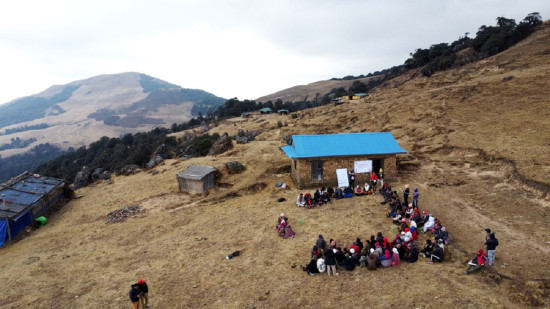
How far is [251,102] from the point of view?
95.2 m

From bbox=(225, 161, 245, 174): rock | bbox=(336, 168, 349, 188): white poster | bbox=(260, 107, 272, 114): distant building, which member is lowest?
bbox=(336, 168, 349, 188): white poster

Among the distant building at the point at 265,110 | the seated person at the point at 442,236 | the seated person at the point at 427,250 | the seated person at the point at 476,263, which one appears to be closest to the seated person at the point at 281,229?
the seated person at the point at 427,250

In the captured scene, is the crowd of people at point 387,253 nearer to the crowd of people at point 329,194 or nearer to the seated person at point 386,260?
the seated person at point 386,260

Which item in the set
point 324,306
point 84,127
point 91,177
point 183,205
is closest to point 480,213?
point 324,306

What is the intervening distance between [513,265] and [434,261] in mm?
2913

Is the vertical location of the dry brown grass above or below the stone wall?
below

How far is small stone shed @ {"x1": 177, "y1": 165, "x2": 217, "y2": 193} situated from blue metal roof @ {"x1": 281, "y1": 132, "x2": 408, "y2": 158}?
7.98 meters

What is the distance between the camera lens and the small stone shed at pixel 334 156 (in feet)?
76.0

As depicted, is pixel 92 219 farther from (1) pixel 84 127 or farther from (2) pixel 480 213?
(1) pixel 84 127

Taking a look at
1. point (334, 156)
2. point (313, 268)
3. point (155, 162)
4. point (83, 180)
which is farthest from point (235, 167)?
point (83, 180)

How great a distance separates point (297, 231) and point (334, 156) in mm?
8712

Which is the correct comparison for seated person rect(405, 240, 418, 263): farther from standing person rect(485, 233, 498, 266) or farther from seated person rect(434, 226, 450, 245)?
standing person rect(485, 233, 498, 266)

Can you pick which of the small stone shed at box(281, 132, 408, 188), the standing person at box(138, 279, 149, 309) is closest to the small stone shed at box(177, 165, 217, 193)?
the small stone shed at box(281, 132, 408, 188)

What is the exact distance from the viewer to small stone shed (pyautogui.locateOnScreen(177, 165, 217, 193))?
25922 millimetres
